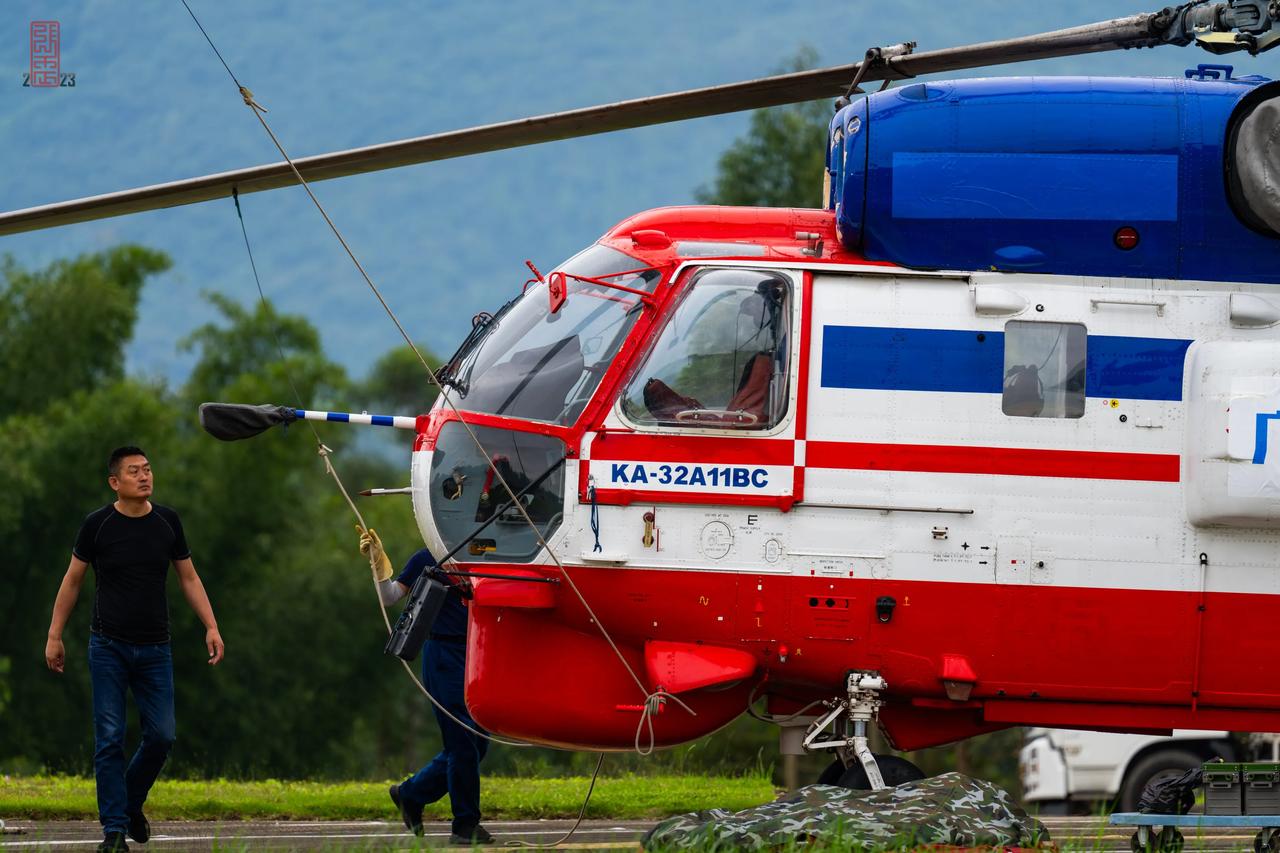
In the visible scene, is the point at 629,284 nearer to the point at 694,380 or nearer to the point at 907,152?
the point at 694,380

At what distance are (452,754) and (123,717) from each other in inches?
75.2

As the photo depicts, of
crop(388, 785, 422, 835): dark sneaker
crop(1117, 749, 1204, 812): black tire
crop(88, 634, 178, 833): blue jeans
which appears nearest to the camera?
crop(88, 634, 178, 833): blue jeans

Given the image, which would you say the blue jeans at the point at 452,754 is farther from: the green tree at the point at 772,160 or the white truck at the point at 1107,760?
the green tree at the point at 772,160

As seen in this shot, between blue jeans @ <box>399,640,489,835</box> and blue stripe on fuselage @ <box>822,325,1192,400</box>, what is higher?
blue stripe on fuselage @ <box>822,325,1192,400</box>

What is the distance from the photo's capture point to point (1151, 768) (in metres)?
16.8

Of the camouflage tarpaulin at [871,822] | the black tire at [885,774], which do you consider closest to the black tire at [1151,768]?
the black tire at [885,774]

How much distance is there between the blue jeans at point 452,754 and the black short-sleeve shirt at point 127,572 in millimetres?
1740

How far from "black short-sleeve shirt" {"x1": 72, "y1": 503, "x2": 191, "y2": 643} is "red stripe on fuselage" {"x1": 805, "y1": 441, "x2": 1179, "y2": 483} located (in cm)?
362

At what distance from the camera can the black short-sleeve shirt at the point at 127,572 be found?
955 centimetres

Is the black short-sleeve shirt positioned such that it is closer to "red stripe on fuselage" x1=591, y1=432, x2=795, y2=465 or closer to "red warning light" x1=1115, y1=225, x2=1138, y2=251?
"red stripe on fuselage" x1=591, y1=432, x2=795, y2=465

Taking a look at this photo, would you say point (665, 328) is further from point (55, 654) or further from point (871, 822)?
point (55, 654)

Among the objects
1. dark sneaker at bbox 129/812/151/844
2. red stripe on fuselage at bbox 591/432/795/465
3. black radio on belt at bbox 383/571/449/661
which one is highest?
red stripe on fuselage at bbox 591/432/795/465

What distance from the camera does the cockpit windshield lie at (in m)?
9.62

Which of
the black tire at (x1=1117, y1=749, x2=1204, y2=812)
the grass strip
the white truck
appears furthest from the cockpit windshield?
the black tire at (x1=1117, y1=749, x2=1204, y2=812)
